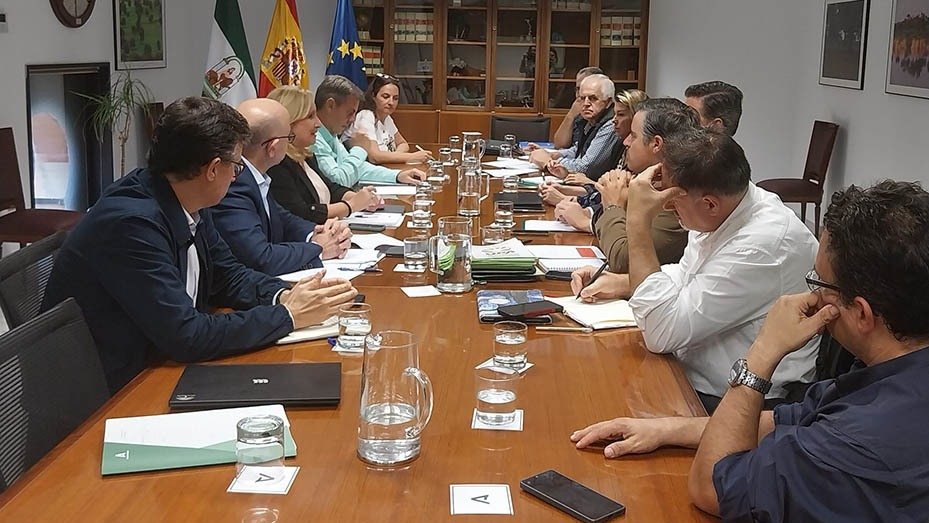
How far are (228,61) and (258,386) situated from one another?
4696mm

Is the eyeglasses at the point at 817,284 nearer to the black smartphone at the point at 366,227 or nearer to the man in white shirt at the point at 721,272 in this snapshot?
the man in white shirt at the point at 721,272

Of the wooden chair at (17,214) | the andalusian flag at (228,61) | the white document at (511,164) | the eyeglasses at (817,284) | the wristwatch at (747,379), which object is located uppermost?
the andalusian flag at (228,61)

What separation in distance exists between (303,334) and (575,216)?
1706 mm

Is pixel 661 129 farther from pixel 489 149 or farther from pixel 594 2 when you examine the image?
pixel 594 2

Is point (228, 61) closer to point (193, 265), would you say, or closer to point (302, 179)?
point (302, 179)

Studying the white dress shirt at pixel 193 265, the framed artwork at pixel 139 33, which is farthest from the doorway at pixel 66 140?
the white dress shirt at pixel 193 265

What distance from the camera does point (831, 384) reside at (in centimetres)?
153

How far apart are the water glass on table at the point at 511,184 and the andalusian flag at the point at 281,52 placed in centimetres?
230

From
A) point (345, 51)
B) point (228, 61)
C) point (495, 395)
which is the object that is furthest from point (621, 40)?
point (495, 395)

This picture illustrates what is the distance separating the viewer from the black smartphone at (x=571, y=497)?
4.62ft

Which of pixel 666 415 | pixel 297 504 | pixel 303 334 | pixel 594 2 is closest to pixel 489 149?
pixel 594 2

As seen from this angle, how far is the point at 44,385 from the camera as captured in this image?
1.81 metres

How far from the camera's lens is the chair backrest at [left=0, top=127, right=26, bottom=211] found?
500 cm

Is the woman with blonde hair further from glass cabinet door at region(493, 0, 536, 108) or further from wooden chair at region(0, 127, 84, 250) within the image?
glass cabinet door at region(493, 0, 536, 108)
